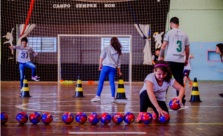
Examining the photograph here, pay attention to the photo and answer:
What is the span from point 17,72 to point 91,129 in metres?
15.1

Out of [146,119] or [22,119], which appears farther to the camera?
[146,119]

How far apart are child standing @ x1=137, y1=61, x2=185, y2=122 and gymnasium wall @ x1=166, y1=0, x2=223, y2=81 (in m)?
16.1

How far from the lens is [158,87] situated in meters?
6.23

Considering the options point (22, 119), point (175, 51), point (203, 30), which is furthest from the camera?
point (203, 30)

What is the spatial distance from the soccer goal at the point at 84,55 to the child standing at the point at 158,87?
13.4 metres

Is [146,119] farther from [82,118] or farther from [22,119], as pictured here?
[22,119]

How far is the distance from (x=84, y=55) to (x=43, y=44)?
225 centimetres

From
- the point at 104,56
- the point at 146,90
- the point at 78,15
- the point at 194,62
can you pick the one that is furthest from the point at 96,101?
the point at 194,62

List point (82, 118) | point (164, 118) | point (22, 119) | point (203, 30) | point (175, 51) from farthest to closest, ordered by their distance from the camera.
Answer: point (203, 30), point (175, 51), point (164, 118), point (82, 118), point (22, 119)

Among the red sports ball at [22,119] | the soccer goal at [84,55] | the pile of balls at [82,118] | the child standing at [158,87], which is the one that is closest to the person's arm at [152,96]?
the child standing at [158,87]

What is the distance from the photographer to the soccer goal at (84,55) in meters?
20.0

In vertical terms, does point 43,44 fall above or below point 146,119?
above

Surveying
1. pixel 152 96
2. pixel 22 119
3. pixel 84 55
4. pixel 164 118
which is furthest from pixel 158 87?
pixel 84 55

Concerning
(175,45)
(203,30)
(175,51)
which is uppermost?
(203,30)
